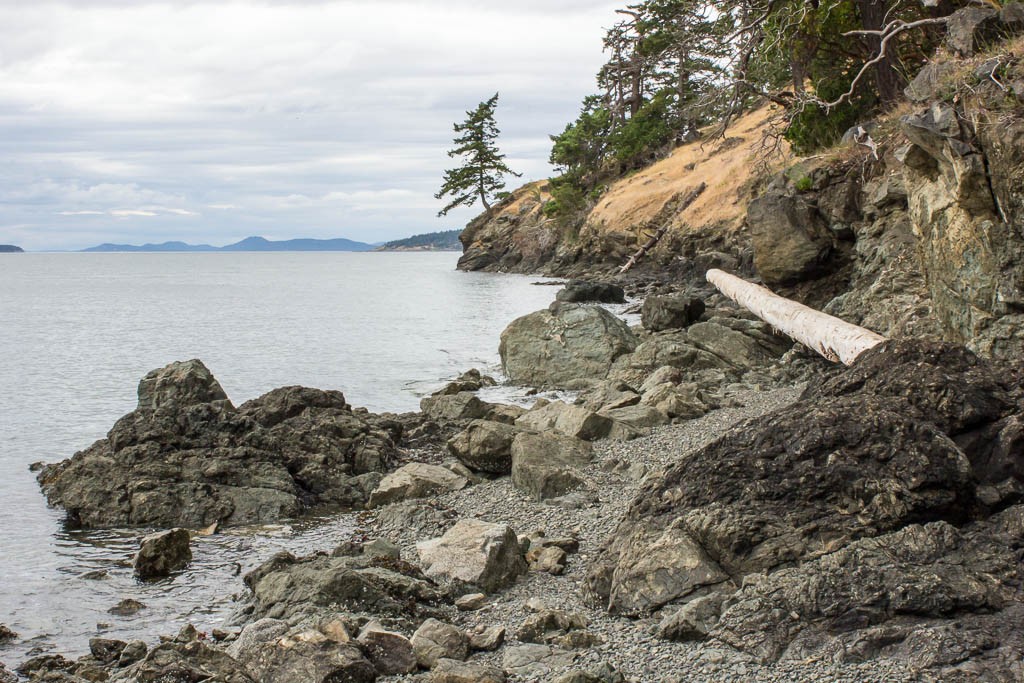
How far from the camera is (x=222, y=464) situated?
10672mm

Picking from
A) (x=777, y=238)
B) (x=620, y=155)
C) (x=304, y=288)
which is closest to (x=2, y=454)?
(x=777, y=238)

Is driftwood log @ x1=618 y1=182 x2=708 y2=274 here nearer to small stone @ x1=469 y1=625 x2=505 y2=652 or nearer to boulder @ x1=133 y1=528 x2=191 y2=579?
boulder @ x1=133 y1=528 x2=191 y2=579

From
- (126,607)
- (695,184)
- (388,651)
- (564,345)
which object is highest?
(695,184)

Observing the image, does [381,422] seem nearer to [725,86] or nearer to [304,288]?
[725,86]

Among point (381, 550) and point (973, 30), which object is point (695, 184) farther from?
point (381, 550)

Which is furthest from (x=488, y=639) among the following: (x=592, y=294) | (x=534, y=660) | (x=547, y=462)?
(x=592, y=294)

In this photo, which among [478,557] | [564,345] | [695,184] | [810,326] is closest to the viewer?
[478,557]

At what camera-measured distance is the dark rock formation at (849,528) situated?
461 centimetres

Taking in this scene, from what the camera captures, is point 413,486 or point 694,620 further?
point 413,486

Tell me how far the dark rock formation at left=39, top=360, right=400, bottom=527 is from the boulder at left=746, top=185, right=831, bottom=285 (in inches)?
365

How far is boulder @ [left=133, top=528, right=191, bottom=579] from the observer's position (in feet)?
26.4

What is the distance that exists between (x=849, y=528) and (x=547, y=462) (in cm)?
449

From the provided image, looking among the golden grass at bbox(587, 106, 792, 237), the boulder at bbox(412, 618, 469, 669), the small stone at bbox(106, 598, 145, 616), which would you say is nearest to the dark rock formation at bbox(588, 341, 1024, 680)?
the boulder at bbox(412, 618, 469, 669)

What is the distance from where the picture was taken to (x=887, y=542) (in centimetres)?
503
